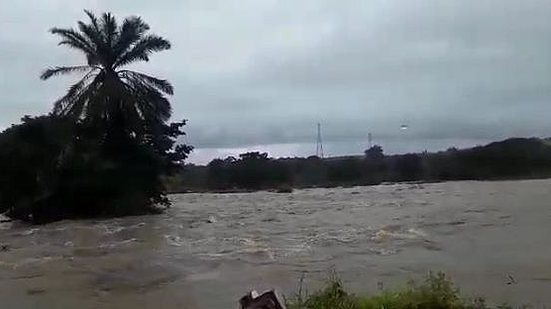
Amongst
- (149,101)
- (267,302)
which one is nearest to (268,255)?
(267,302)

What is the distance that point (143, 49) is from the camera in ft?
111

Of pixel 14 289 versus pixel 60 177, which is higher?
pixel 60 177

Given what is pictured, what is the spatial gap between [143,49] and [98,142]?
4607 mm

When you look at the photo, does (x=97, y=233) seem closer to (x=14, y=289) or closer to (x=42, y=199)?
(x=42, y=199)

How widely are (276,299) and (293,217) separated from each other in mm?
23378

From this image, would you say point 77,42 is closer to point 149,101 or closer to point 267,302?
point 149,101

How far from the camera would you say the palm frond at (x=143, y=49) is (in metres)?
33.4

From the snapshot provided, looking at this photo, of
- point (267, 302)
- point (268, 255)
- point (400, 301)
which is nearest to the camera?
point (267, 302)

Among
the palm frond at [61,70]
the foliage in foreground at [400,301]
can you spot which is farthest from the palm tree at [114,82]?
the foliage in foreground at [400,301]

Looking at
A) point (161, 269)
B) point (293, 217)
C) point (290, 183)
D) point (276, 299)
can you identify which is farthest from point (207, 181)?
point (276, 299)

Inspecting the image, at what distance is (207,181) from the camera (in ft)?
196

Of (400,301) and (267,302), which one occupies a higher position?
(267,302)

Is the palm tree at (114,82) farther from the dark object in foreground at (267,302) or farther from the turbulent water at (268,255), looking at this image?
the dark object in foreground at (267,302)

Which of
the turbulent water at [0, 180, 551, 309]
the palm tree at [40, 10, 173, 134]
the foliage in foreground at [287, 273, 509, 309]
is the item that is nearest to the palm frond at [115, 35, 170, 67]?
the palm tree at [40, 10, 173, 134]
